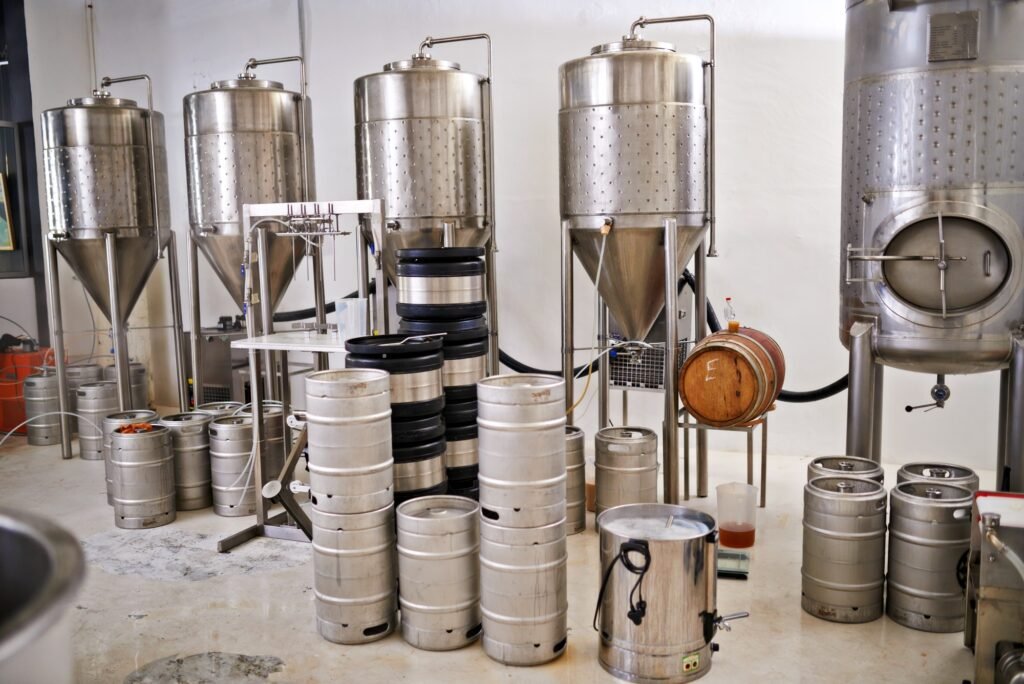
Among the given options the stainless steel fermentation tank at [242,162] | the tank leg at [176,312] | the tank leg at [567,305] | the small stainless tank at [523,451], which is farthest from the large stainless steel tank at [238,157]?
the small stainless tank at [523,451]

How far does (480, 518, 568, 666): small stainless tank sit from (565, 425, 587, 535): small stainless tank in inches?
45.7

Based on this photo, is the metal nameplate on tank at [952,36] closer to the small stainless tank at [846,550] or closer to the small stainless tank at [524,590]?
the small stainless tank at [846,550]

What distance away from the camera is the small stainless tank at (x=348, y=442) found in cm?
305

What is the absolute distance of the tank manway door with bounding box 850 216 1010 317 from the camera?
11.4ft

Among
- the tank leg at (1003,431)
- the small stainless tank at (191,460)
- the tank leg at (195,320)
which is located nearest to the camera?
the tank leg at (1003,431)

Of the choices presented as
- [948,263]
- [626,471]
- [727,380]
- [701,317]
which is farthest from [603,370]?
[948,263]

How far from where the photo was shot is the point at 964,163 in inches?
137

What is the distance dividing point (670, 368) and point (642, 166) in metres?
0.96

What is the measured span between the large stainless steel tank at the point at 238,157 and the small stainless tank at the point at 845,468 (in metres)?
3.17

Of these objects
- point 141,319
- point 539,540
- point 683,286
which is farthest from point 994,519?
point 141,319

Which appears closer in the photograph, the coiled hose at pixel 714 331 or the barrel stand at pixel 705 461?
the barrel stand at pixel 705 461

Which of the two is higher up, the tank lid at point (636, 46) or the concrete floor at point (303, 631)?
the tank lid at point (636, 46)

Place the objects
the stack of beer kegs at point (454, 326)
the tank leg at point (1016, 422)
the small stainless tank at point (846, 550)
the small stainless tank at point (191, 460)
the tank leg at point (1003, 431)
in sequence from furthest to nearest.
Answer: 1. the small stainless tank at point (191, 460)
2. the stack of beer kegs at point (454, 326)
3. the tank leg at point (1003, 431)
4. the tank leg at point (1016, 422)
5. the small stainless tank at point (846, 550)

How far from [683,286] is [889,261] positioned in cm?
137
